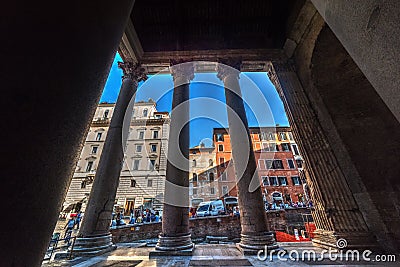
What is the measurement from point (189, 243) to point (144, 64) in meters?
6.96

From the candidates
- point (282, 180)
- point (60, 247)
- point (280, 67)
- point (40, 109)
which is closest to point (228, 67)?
point (280, 67)

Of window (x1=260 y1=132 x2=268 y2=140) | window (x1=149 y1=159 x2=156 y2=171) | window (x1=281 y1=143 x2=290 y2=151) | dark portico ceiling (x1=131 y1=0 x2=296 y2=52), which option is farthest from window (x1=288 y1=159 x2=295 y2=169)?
dark portico ceiling (x1=131 y1=0 x2=296 y2=52)

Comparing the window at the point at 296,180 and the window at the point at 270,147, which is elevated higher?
the window at the point at 270,147

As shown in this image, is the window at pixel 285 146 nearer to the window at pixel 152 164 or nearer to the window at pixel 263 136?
the window at pixel 263 136

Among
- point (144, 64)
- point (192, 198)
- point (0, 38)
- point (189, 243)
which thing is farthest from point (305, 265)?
point (192, 198)

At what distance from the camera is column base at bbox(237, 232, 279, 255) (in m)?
4.67

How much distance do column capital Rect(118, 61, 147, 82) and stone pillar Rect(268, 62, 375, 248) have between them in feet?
18.2

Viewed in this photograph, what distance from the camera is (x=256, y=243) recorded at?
15.7 feet

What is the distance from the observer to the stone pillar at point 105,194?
471cm

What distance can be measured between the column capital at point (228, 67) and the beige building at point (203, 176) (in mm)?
23310

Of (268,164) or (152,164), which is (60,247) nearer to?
(152,164)

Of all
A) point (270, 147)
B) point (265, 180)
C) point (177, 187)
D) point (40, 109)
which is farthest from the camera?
point (270, 147)

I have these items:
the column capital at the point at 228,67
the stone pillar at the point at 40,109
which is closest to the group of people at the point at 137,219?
the column capital at the point at 228,67

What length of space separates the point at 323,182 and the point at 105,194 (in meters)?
6.05
